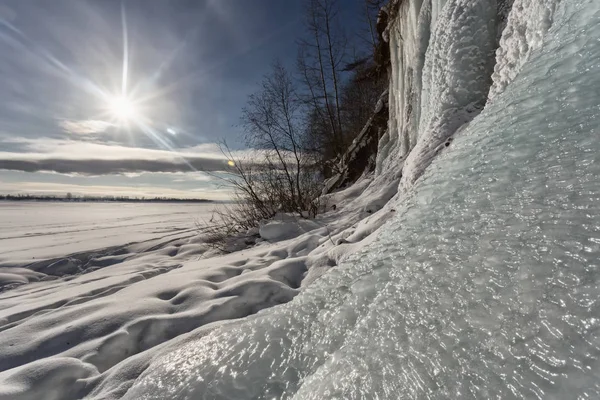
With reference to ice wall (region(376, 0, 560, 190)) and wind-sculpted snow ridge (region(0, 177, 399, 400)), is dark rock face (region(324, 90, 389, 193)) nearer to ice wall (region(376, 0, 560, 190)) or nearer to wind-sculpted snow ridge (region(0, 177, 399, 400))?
ice wall (region(376, 0, 560, 190))

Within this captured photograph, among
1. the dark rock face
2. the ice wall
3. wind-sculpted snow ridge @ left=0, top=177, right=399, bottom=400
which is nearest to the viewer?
wind-sculpted snow ridge @ left=0, top=177, right=399, bottom=400

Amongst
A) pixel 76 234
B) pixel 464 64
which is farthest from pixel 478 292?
pixel 76 234

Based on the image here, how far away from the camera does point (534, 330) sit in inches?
22.9

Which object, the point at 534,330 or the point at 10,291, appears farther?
the point at 10,291

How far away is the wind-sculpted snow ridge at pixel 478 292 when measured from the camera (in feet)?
1.88

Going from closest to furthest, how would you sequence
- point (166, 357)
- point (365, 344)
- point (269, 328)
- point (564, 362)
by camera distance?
point (564, 362) < point (365, 344) < point (269, 328) < point (166, 357)

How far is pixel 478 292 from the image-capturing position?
0.72m

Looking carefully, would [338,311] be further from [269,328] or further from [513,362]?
[513,362]

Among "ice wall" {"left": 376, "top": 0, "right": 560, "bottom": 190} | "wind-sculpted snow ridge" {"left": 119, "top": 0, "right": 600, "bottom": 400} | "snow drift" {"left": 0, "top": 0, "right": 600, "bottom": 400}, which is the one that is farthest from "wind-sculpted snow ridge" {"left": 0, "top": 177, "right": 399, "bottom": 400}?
"ice wall" {"left": 376, "top": 0, "right": 560, "bottom": 190}

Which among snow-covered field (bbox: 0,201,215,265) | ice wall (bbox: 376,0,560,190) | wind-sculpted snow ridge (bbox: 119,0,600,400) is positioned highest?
snow-covered field (bbox: 0,201,215,265)

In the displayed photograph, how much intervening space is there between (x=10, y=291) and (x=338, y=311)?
3798 mm

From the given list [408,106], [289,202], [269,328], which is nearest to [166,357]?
[269,328]

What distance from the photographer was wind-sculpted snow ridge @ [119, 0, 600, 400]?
573 millimetres

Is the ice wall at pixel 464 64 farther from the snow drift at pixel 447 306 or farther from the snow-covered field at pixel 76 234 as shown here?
the snow-covered field at pixel 76 234
